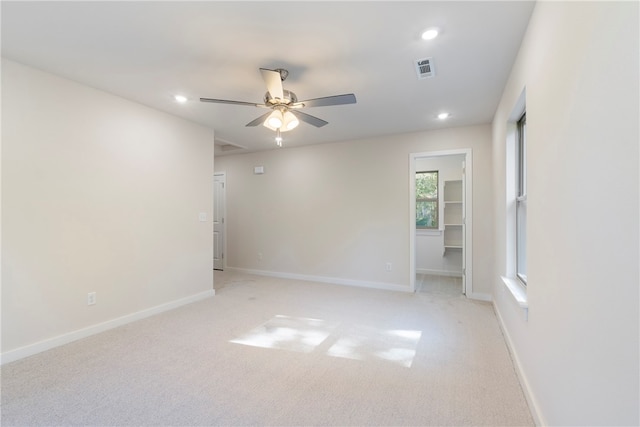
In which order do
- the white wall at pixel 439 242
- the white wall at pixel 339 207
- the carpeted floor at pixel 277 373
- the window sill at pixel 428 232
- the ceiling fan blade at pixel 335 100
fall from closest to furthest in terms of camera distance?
1. the carpeted floor at pixel 277 373
2. the ceiling fan blade at pixel 335 100
3. the white wall at pixel 339 207
4. the white wall at pixel 439 242
5. the window sill at pixel 428 232

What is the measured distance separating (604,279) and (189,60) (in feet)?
9.65

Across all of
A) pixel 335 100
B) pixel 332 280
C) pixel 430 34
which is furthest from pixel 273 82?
pixel 332 280

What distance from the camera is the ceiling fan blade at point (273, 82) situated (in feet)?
7.48

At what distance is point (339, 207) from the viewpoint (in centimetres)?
525

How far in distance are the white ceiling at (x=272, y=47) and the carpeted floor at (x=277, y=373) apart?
2.49m

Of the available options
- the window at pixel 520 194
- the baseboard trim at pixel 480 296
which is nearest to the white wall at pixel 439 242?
the baseboard trim at pixel 480 296

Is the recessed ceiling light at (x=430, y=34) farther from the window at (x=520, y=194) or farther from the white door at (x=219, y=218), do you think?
the white door at (x=219, y=218)

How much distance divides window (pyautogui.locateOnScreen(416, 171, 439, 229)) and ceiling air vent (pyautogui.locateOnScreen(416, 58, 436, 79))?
3.68 metres

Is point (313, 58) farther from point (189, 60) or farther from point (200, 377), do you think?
point (200, 377)

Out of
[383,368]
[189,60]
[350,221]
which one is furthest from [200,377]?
[350,221]

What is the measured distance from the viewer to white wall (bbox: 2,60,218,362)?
8.25 ft

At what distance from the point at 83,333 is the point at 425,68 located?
4.07m

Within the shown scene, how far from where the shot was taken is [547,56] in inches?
61.4

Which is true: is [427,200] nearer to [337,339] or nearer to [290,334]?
[337,339]
